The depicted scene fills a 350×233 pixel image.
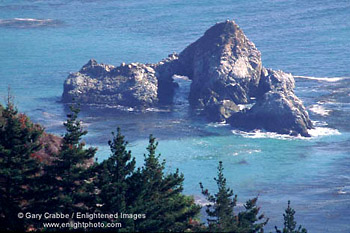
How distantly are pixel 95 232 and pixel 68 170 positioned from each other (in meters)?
5.72

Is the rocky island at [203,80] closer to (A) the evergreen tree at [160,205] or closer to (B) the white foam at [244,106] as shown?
(B) the white foam at [244,106]

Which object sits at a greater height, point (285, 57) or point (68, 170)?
point (285, 57)

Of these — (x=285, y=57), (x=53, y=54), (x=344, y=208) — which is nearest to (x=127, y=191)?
(x=344, y=208)

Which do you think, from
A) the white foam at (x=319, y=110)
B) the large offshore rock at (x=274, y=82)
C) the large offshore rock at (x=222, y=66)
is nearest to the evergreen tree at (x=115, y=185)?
the large offshore rock at (x=222, y=66)

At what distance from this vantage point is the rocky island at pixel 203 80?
145000 mm

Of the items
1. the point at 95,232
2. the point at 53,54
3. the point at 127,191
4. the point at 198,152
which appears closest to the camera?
the point at 95,232

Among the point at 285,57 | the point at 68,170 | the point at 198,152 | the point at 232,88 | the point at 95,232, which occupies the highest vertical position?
the point at 285,57

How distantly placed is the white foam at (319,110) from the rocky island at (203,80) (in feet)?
13.6

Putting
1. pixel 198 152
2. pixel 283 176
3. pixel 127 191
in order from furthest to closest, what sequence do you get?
pixel 198 152 → pixel 283 176 → pixel 127 191

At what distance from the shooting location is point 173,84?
154m

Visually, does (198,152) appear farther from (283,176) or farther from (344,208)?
(344,208)

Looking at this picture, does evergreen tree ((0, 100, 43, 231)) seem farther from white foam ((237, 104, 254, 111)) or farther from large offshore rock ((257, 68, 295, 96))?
large offshore rock ((257, 68, 295, 96))

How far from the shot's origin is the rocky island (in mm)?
145000

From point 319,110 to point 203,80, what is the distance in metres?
18.4
